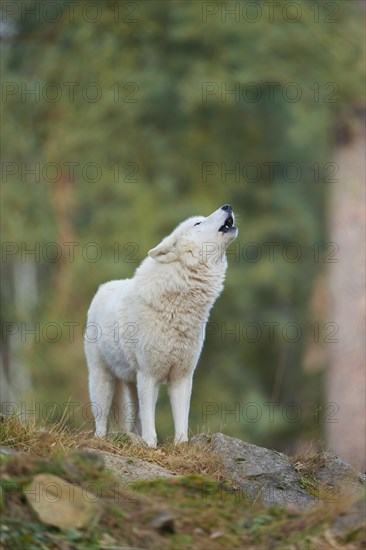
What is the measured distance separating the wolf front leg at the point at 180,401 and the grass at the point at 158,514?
1.88 metres

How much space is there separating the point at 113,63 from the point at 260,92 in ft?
18.1

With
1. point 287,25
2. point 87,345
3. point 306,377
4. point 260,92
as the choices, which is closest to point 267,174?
point 260,92

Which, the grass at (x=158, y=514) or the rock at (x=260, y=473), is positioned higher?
the grass at (x=158, y=514)

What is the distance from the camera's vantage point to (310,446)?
28.8ft

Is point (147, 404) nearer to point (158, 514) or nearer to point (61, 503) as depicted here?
point (158, 514)

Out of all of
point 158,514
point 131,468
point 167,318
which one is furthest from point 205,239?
point 158,514

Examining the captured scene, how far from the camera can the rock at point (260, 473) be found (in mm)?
7594

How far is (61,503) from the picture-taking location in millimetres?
5973

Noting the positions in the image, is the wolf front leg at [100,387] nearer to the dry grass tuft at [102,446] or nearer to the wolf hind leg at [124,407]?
the wolf hind leg at [124,407]

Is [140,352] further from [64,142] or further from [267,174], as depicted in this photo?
[267,174]

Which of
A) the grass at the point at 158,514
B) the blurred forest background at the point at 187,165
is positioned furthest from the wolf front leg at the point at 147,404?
the blurred forest background at the point at 187,165

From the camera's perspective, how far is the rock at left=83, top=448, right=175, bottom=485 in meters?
7.30

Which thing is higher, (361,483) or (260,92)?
(260,92)

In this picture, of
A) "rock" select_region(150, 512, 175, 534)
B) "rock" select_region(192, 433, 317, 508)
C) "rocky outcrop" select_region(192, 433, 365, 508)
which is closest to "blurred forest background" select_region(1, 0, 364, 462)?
"rocky outcrop" select_region(192, 433, 365, 508)
